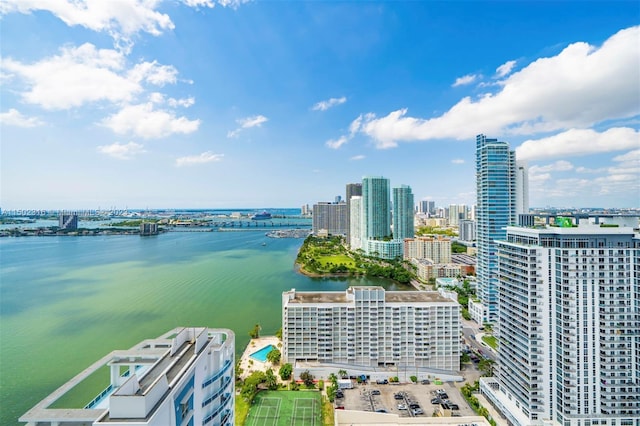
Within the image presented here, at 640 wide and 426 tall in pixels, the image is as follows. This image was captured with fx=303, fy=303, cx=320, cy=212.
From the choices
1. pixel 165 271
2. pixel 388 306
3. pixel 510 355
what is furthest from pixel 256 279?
pixel 510 355

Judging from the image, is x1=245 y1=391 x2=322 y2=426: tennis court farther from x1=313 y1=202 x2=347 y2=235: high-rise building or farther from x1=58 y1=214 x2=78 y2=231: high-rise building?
x1=58 y1=214 x2=78 y2=231: high-rise building

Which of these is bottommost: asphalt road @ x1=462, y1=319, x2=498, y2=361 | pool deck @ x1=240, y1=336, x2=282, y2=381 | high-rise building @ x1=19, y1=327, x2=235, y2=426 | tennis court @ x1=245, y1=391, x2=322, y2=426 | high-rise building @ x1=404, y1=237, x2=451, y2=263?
asphalt road @ x1=462, y1=319, x2=498, y2=361

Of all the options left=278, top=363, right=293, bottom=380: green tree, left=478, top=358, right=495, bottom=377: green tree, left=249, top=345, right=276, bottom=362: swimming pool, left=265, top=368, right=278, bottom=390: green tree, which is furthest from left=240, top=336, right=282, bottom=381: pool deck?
left=478, top=358, right=495, bottom=377: green tree

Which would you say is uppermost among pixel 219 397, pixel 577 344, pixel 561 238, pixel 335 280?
pixel 561 238

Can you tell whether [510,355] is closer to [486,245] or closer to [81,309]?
[486,245]

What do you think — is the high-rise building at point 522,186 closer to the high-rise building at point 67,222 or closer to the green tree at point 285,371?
the green tree at point 285,371

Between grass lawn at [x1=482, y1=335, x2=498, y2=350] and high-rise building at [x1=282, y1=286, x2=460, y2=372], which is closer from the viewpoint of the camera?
high-rise building at [x1=282, y1=286, x2=460, y2=372]

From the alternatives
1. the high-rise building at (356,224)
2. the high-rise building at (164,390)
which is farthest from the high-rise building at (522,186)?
the high-rise building at (356,224)
